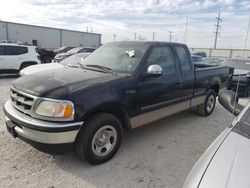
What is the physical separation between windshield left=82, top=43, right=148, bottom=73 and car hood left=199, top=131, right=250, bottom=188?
2101 millimetres

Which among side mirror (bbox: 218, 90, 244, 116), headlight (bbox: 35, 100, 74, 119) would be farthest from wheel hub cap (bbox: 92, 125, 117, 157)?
side mirror (bbox: 218, 90, 244, 116)

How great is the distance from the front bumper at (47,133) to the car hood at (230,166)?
5.76 ft

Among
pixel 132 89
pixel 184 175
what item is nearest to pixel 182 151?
pixel 184 175

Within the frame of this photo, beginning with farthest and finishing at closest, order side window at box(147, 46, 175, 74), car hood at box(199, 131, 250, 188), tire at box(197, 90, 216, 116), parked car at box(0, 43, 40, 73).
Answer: parked car at box(0, 43, 40, 73) < tire at box(197, 90, 216, 116) < side window at box(147, 46, 175, 74) < car hood at box(199, 131, 250, 188)

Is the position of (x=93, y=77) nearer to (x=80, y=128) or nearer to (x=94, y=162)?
(x=80, y=128)

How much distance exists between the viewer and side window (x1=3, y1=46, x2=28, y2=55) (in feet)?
34.9

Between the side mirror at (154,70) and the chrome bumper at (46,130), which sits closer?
the chrome bumper at (46,130)

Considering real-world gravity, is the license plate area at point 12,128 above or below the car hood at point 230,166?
below

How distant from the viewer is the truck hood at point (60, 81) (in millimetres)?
2818

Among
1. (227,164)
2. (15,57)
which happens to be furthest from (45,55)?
(227,164)

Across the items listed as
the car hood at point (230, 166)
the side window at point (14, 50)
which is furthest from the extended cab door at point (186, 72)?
the side window at point (14, 50)

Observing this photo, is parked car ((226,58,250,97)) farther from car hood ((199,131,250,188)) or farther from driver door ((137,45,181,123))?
car hood ((199,131,250,188))

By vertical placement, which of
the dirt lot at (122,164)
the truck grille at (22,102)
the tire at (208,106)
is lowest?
the dirt lot at (122,164)

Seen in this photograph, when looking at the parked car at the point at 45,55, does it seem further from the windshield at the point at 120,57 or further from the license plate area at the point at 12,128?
the license plate area at the point at 12,128
